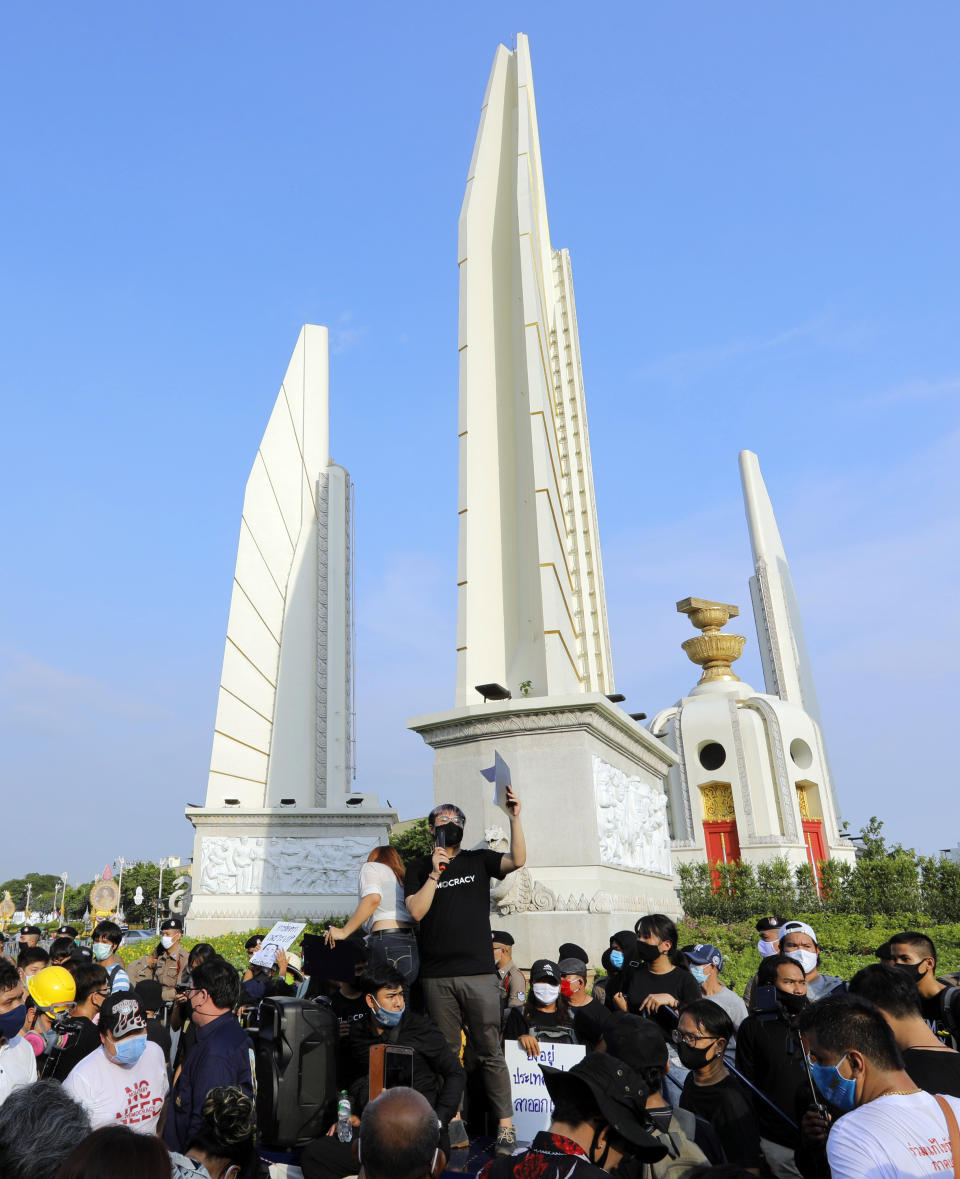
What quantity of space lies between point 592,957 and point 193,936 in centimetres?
1244

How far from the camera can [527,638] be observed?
10.6 metres

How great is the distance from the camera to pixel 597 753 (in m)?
9.16

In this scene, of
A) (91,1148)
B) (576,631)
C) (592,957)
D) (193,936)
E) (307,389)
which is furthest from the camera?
(307,389)

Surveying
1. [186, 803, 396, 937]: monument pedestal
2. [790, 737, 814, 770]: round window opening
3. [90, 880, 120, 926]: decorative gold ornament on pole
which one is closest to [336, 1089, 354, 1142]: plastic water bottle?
[186, 803, 396, 937]: monument pedestal

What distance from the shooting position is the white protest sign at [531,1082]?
416cm

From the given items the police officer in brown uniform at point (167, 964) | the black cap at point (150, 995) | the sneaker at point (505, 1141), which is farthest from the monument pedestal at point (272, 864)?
the sneaker at point (505, 1141)

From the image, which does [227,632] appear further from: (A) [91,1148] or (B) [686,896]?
(A) [91,1148]

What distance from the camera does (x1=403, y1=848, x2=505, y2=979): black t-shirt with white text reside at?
15.1 feet

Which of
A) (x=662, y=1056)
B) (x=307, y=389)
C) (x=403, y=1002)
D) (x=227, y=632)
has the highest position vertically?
(x=307, y=389)

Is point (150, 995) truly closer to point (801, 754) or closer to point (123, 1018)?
point (123, 1018)

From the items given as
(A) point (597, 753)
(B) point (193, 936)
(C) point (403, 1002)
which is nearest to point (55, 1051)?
(C) point (403, 1002)

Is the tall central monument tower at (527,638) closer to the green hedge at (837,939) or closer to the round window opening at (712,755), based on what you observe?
the green hedge at (837,939)

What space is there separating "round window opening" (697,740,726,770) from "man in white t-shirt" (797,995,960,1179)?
1105 inches

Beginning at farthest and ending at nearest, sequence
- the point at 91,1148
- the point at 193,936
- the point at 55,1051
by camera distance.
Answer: the point at 193,936 → the point at 55,1051 → the point at 91,1148
